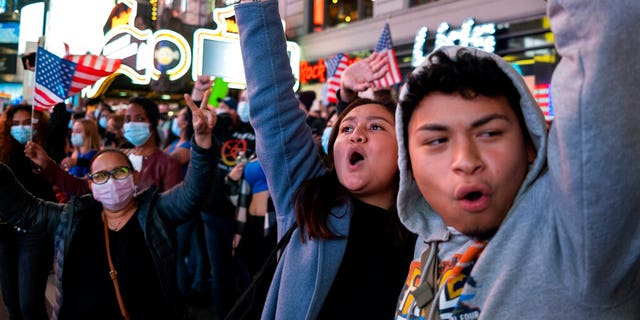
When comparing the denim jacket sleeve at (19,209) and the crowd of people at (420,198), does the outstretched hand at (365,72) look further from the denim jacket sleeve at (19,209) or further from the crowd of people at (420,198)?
the denim jacket sleeve at (19,209)

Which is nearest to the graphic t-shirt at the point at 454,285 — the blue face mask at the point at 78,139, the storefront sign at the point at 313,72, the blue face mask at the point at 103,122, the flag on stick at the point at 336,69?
the flag on stick at the point at 336,69

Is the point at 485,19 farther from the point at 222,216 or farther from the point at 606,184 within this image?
the point at 606,184

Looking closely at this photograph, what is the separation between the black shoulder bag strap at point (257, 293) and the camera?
1.85 meters

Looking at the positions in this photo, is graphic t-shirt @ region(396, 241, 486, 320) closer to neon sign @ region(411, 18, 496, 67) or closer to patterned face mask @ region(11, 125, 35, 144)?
patterned face mask @ region(11, 125, 35, 144)

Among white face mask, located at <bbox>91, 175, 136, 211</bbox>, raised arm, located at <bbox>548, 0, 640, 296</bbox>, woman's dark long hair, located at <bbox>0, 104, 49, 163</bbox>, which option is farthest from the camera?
woman's dark long hair, located at <bbox>0, 104, 49, 163</bbox>

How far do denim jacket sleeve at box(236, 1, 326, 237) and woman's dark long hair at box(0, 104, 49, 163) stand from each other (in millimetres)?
3470

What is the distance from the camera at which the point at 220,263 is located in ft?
16.7

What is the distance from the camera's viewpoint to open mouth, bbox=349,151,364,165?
77.6 inches

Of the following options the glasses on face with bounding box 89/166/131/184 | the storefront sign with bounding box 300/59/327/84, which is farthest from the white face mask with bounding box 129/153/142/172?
the storefront sign with bounding box 300/59/327/84

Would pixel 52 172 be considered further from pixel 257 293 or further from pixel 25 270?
pixel 257 293

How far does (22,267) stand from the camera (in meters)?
4.38

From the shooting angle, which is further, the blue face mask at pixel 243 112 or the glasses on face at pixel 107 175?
the blue face mask at pixel 243 112

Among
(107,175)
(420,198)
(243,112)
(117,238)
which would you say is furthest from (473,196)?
(243,112)

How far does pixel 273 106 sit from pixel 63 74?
320 cm
